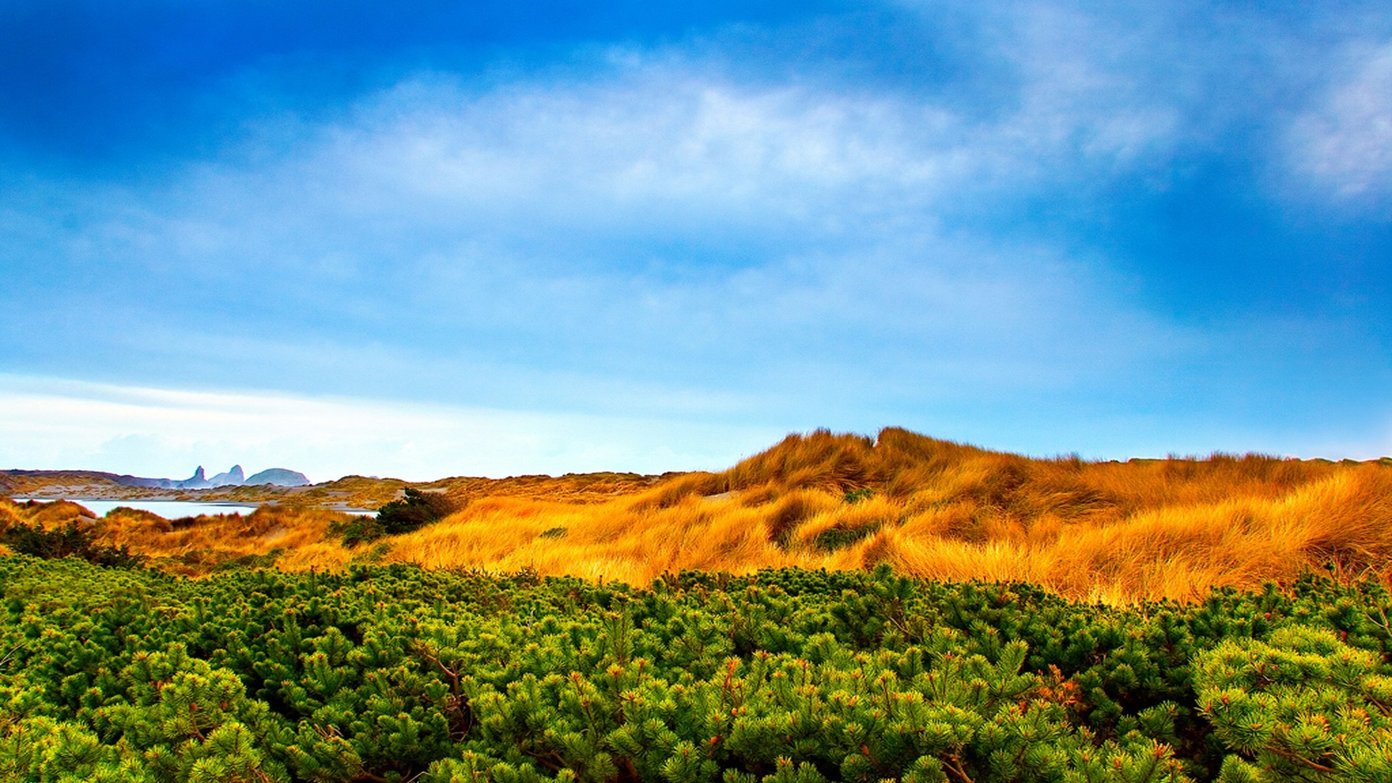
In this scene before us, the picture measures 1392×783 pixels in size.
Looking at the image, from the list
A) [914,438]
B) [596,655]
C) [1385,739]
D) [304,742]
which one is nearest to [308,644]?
[304,742]

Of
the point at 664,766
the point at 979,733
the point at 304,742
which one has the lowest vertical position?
the point at 304,742

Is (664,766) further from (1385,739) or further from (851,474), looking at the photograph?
(851,474)

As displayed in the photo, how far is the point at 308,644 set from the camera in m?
3.49

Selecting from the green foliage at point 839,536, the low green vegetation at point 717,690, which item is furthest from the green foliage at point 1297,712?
the green foliage at point 839,536

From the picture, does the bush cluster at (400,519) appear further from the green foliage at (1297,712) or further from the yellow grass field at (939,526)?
the green foliage at (1297,712)

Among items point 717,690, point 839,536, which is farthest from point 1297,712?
point 839,536

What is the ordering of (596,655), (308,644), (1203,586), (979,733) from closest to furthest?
(979,733) < (596,655) < (308,644) < (1203,586)

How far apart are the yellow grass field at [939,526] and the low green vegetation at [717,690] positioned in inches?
88.8

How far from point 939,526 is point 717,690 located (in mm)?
7403

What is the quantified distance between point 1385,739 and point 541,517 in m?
13.6

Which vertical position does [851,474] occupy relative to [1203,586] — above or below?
above

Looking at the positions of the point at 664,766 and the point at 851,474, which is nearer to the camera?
the point at 664,766

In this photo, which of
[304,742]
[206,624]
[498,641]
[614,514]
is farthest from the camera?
[614,514]

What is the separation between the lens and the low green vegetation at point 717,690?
1.93 m
